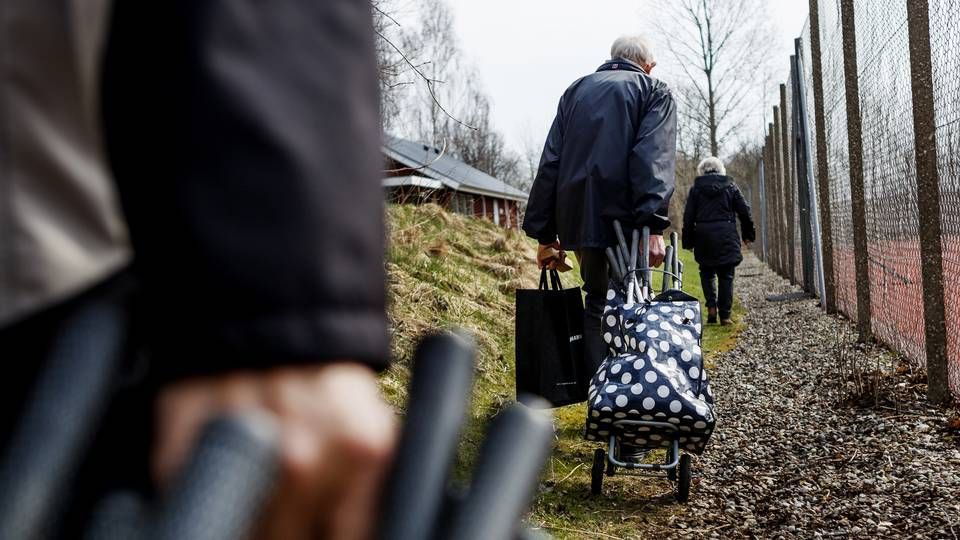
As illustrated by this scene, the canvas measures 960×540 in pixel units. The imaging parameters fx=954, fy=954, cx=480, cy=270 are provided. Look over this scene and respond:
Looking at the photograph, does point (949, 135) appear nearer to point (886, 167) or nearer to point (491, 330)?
point (886, 167)

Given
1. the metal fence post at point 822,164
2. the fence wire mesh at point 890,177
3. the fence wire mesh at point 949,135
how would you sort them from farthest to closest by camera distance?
the metal fence post at point 822,164
the fence wire mesh at point 890,177
the fence wire mesh at point 949,135

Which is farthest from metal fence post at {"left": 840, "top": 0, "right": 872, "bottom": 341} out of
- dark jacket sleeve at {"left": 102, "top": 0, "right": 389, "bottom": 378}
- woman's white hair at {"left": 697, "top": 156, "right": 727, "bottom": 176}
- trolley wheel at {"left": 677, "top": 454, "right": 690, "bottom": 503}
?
dark jacket sleeve at {"left": 102, "top": 0, "right": 389, "bottom": 378}

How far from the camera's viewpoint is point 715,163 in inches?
444

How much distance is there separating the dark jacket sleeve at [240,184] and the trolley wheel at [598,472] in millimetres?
3657

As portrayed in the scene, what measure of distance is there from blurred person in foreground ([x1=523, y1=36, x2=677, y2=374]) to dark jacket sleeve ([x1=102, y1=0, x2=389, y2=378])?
405cm

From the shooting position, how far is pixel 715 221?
11.2 metres

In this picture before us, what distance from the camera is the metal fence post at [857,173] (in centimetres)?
739

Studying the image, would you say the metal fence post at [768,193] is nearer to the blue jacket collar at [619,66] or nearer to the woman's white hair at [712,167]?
the woman's white hair at [712,167]

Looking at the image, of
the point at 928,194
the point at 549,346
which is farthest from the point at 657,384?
the point at 928,194

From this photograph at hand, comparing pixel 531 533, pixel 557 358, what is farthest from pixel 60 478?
pixel 557 358

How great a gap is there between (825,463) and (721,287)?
696 centimetres

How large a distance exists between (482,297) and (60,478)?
28.8 ft

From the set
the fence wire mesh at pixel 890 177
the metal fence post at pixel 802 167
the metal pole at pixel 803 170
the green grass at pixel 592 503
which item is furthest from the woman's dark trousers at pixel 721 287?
the green grass at pixel 592 503

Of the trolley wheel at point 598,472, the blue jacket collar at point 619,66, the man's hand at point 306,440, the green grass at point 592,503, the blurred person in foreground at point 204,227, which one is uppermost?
the blue jacket collar at point 619,66
